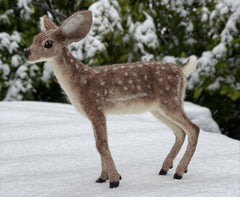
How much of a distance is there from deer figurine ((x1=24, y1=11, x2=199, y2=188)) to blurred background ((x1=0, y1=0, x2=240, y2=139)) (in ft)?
11.9

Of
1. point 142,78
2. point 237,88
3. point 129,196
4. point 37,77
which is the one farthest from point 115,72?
point 37,77

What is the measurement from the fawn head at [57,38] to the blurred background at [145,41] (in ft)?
12.0

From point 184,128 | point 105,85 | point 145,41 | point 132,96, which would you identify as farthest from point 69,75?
point 145,41

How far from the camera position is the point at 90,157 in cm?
391

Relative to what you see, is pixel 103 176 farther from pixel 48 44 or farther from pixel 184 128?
pixel 48 44

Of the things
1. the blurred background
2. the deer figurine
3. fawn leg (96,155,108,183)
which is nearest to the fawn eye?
the deer figurine

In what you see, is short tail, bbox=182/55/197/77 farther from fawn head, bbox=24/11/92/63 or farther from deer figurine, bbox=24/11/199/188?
fawn head, bbox=24/11/92/63

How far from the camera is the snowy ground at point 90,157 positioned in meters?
2.92

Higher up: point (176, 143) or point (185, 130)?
point (185, 130)

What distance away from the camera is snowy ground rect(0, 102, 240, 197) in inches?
115

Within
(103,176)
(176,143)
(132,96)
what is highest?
(132,96)

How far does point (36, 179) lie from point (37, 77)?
4.49m

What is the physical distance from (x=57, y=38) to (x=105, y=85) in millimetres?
497

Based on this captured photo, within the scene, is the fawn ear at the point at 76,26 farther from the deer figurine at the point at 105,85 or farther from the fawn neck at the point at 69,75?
the fawn neck at the point at 69,75
